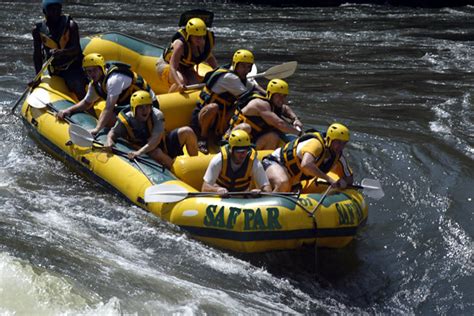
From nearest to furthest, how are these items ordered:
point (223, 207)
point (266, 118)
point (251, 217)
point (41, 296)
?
point (41, 296)
point (251, 217)
point (223, 207)
point (266, 118)

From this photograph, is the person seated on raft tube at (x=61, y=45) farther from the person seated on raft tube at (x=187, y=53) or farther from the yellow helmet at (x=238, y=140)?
the yellow helmet at (x=238, y=140)

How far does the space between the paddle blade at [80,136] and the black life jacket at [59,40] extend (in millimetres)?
1555

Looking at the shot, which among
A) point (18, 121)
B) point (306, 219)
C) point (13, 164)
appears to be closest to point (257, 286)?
point (306, 219)

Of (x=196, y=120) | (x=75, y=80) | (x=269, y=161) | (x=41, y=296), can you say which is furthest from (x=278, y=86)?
(x=41, y=296)

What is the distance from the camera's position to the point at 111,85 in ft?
26.4

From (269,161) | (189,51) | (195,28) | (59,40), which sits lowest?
(269,161)

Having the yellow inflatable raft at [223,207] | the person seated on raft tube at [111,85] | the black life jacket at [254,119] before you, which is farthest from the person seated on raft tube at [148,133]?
the black life jacket at [254,119]

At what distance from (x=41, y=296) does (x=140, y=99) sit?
258 centimetres

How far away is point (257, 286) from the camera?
21.3 feet

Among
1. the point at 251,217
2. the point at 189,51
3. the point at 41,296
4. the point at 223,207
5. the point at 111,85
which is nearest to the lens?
the point at 41,296

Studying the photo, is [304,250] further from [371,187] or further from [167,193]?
[167,193]

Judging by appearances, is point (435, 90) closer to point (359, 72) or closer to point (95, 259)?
point (359, 72)

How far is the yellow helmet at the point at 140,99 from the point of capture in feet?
24.5

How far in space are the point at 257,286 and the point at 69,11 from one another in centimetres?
1548
